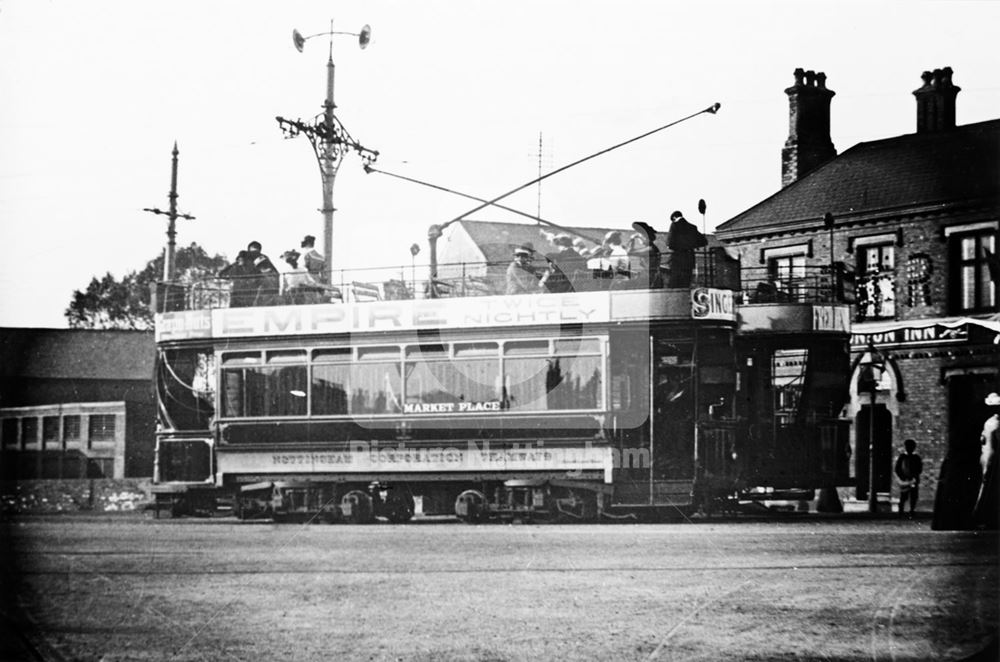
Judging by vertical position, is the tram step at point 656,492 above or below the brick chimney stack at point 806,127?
below

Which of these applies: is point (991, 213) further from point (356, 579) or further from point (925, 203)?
point (356, 579)

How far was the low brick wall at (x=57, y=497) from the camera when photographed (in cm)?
807

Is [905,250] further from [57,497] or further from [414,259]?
[57,497]

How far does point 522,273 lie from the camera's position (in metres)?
9.63

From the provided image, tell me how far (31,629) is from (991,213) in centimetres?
566

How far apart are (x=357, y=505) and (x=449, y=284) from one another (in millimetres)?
2219

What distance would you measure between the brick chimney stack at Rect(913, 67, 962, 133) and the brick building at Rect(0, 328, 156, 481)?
5.08 meters

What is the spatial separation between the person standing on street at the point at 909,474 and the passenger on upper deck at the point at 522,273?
2812 mm

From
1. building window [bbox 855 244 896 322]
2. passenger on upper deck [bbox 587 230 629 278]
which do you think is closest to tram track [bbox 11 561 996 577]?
building window [bbox 855 244 896 322]

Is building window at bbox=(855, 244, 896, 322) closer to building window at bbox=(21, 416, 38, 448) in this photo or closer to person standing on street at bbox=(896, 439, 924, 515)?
person standing on street at bbox=(896, 439, 924, 515)

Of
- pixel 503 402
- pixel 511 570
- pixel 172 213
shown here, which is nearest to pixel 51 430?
pixel 172 213

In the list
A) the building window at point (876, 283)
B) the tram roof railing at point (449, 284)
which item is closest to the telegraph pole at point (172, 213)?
the tram roof railing at point (449, 284)

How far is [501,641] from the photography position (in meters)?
6.41

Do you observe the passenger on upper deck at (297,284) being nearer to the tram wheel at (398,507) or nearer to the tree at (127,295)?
the tree at (127,295)
